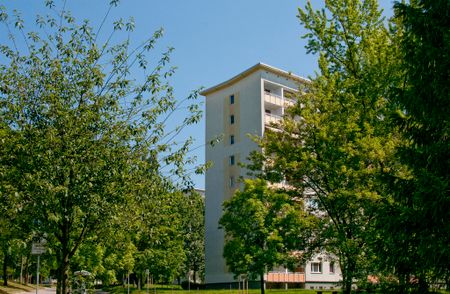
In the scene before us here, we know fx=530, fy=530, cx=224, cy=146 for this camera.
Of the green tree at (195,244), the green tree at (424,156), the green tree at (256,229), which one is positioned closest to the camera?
the green tree at (424,156)

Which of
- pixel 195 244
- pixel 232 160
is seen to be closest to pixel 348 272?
pixel 232 160

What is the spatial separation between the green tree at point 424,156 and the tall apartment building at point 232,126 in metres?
44.5

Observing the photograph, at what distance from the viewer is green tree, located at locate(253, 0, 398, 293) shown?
20.4m

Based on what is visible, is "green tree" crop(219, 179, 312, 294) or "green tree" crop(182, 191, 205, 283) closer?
"green tree" crop(219, 179, 312, 294)

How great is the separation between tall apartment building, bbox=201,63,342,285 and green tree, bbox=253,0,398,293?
33.7 metres

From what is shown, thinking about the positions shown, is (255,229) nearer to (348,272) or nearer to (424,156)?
(348,272)

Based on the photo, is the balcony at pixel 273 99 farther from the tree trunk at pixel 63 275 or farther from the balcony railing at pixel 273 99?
the tree trunk at pixel 63 275

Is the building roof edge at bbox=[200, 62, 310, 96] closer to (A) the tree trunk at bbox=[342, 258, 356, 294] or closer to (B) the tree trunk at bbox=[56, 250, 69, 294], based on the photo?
(A) the tree trunk at bbox=[342, 258, 356, 294]

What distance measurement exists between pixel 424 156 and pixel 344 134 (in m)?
9.38

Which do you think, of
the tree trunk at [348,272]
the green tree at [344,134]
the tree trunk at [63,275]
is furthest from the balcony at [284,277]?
the tree trunk at [63,275]

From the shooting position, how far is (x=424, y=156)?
42.8 ft

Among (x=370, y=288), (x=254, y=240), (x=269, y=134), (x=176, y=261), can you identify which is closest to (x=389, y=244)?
(x=370, y=288)

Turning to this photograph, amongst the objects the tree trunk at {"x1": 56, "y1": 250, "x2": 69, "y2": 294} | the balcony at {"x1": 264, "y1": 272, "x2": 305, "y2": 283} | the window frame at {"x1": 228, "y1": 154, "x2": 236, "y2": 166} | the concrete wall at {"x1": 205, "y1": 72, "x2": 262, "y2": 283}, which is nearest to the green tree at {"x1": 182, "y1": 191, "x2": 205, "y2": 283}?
the concrete wall at {"x1": 205, "y1": 72, "x2": 262, "y2": 283}

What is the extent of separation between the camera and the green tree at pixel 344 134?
20.4 metres
